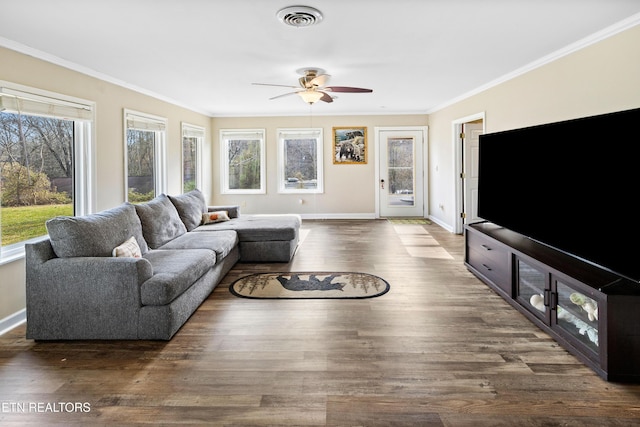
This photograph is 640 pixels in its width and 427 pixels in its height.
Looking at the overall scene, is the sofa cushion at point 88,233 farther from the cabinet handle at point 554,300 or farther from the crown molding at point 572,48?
the crown molding at point 572,48

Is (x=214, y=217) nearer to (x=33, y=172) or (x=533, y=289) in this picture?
(x=33, y=172)

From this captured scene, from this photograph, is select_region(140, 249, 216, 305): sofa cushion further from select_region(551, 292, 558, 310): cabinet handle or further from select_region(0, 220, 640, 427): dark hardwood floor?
select_region(551, 292, 558, 310): cabinet handle

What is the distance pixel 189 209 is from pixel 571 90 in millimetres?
4468

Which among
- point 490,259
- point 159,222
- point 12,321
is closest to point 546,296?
point 490,259

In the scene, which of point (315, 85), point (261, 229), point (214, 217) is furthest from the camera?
point (214, 217)

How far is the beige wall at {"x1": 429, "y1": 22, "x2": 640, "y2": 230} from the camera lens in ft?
9.76

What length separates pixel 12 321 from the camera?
123 inches

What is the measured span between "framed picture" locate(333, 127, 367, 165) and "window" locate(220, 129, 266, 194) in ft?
5.28

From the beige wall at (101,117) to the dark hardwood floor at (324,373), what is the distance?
55 cm

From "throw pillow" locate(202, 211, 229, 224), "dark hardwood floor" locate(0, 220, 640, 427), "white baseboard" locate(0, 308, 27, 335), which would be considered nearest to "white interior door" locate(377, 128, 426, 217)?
"throw pillow" locate(202, 211, 229, 224)

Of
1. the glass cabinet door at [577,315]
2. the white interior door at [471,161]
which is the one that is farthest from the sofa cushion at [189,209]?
the white interior door at [471,161]

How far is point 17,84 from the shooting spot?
126 inches

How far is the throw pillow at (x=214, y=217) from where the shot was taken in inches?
214

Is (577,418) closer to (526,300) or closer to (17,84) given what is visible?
(526,300)
